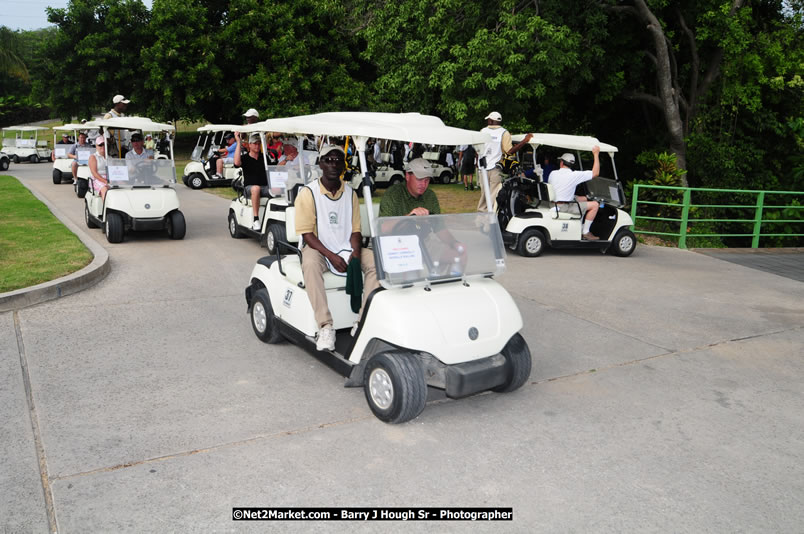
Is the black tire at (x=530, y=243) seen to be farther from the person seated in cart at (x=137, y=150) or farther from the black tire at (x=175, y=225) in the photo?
the person seated in cart at (x=137, y=150)

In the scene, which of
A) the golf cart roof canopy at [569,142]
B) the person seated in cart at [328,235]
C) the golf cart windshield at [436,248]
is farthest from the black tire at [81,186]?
the golf cart windshield at [436,248]

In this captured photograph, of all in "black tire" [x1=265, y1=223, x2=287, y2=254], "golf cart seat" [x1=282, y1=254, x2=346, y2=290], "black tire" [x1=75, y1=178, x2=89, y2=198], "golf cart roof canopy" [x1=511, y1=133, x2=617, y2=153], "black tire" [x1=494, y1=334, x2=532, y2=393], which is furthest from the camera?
"black tire" [x1=75, y1=178, x2=89, y2=198]

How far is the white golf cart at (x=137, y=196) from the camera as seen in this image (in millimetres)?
9828

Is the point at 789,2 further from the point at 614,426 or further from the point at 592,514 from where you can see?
the point at 592,514

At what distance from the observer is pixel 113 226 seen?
9.82m

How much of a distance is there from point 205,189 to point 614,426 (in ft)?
53.9

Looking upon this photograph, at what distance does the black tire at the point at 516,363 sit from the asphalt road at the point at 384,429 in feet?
0.45

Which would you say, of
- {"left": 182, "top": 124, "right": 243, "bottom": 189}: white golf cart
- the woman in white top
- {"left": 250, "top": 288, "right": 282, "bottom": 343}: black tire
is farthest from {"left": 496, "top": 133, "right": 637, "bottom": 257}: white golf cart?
{"left": 182, "top": 124, "right": 243, "bottom": 189}: white golf cart

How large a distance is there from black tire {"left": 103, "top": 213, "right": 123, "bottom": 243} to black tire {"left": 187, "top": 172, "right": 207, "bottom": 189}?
9128mm

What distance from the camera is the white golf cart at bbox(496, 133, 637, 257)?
9.80 m

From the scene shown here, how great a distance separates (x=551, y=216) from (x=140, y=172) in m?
6.33

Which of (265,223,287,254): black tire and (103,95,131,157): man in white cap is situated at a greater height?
(103,95,131,157): man in white cap

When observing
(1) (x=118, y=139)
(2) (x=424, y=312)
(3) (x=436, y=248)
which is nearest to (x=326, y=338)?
(2) (x=424, y=312)

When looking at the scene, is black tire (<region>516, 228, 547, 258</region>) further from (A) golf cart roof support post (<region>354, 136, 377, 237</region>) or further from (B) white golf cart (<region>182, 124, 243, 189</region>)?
(B) white golf cart (<region>182, 124, 243, 189</region>)
